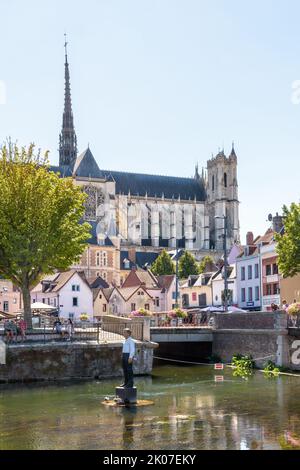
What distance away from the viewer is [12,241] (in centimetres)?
4397

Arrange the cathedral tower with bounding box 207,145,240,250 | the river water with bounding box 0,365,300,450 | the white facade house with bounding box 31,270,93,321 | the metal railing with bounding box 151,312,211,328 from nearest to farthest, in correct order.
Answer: the river water with bounding box 0,365,300,450, the metal railing with bounding box 151,312,211,328, the white facade house with bounding box 31,270,93,321, the cathedral tower with bounding box 207,145,240,250

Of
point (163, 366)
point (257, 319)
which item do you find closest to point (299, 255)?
point (257, 319)

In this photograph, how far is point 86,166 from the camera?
163750 millimetres

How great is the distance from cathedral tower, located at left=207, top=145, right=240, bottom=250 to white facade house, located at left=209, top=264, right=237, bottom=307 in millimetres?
100715

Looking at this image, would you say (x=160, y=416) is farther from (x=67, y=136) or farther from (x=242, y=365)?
(x=67, y=136)

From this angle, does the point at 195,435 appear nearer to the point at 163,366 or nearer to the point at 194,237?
the point at 163,366

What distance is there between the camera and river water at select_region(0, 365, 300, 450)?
20.3m

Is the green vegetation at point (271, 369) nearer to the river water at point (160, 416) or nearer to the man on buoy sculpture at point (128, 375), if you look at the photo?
the river water at point (160, 416)

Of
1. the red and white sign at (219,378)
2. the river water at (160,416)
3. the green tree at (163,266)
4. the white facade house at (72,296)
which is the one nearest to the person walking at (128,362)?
the river water at (160,416)

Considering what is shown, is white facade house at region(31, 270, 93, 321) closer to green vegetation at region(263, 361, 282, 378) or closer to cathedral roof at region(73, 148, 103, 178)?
green vegetation at region(263, 361, 282, 378)

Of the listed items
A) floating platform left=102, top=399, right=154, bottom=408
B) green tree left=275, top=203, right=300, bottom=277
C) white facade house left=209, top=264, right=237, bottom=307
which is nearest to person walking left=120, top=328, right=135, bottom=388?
floating platform left=102, top=399, right=154, bottom=408

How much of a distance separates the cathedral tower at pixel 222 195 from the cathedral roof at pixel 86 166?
118 feet

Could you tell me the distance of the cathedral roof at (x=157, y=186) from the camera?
183875 millimetres

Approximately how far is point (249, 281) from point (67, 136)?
117 meters
